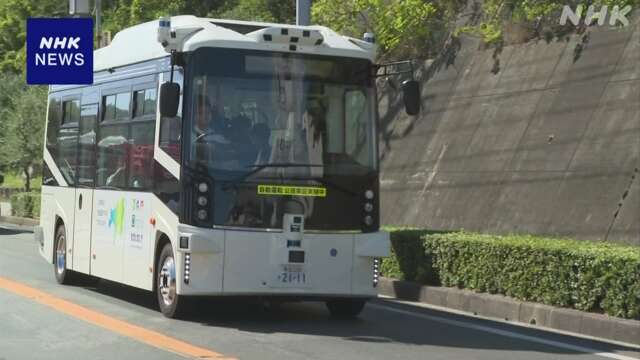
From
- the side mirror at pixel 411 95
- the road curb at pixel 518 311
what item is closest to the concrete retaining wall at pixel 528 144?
the road curb at pixel 518 311

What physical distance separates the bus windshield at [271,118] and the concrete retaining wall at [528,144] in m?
7.04

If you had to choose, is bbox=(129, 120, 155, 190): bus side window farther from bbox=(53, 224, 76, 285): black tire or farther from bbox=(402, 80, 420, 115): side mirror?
bbox=(53, 224, 76, 285): black tire

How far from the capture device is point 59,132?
16000 mm

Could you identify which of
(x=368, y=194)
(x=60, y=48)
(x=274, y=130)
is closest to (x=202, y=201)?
(x=274, y=130)

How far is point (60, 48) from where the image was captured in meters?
25.4

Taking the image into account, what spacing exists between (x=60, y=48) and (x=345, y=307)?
49.5 feet

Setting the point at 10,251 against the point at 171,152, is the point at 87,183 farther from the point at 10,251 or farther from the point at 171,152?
the point at 10,251

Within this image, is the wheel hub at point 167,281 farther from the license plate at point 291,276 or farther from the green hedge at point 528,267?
the green hedge at point 528,267

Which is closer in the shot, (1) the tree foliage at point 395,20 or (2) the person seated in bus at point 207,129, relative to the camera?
(2) the person seated in bus at point 207,129

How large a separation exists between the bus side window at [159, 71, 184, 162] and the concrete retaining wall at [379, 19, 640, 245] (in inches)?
327

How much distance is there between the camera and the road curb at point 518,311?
36.2ft

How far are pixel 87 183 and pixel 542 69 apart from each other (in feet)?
34.5

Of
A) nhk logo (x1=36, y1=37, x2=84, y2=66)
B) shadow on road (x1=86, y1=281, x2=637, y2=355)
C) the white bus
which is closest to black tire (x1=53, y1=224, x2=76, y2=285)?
shadow on road (x1=86, y1=281, x2=637, y2=355)

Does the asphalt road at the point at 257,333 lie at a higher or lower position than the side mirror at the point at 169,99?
lower
